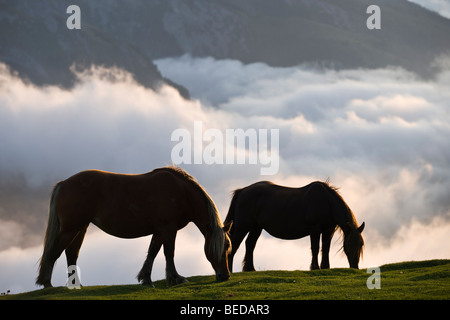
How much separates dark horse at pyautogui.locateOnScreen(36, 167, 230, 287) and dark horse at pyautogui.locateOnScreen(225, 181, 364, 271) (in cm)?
553

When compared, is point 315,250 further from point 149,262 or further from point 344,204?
point 149,262

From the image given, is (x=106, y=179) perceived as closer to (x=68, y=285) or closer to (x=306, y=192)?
(x=68, y=285)

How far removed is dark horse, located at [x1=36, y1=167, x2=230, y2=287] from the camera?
18.6 meters

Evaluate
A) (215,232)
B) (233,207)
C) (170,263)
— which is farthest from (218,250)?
(233,207)

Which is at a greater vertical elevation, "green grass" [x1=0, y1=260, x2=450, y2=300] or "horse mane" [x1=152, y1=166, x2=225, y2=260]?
"horse mane" [x1=152, y1=166, x2=225, y2=260]

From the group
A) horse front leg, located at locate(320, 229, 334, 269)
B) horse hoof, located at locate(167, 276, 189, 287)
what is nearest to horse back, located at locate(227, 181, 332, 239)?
horse front leg, located at locate(320, 229, 334, 269)

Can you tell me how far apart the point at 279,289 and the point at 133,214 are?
4578 mm

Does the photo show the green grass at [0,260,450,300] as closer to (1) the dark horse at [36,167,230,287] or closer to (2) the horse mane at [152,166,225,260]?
(1) the dark horse at [36,167,230,287]

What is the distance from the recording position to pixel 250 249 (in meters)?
26.1

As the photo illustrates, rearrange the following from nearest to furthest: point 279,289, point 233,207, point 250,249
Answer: point 279,289 → point 250,249 → point 233,207

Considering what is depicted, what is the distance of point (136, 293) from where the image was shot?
17.5m
